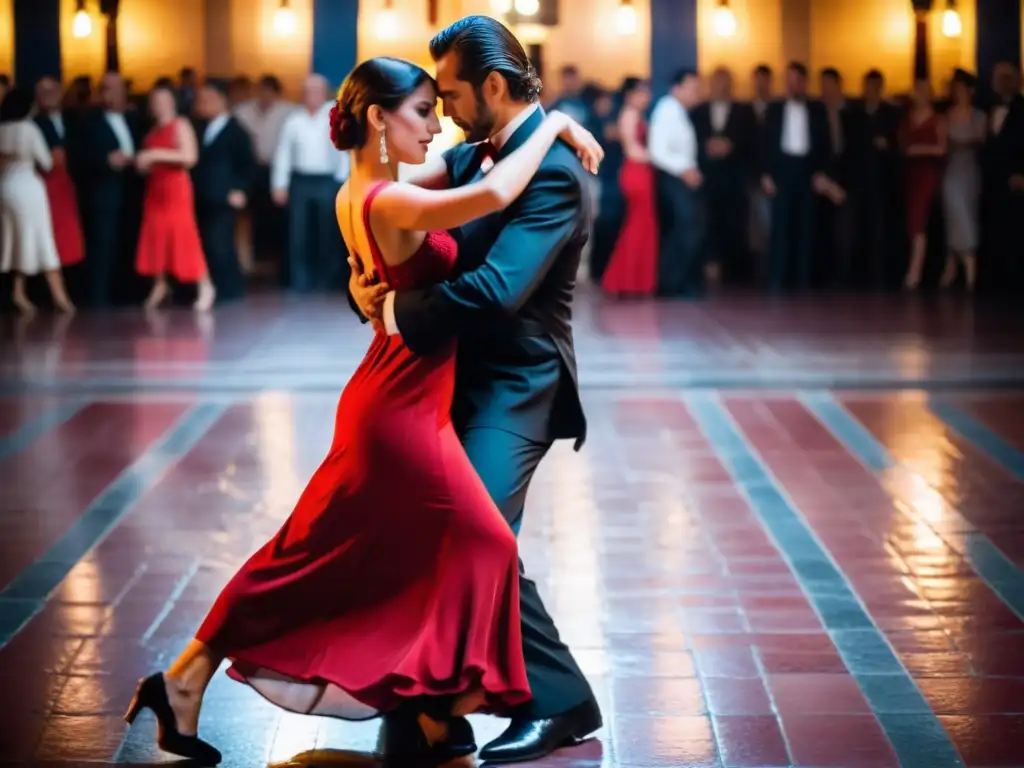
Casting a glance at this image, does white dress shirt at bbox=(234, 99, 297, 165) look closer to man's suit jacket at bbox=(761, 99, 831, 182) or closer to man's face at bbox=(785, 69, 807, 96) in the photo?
man's suit jacket at bbox=(761, 99, 831, 182)

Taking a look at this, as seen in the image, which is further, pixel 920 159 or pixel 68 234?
pixel 920 159

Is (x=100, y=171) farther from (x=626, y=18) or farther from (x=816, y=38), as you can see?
(x=816, y=38)

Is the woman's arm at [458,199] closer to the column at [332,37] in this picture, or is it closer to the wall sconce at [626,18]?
the wall sconce at [626,18]

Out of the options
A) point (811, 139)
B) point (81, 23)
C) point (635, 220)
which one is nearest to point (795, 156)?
point (811, 139)

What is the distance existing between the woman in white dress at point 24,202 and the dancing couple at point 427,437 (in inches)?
378

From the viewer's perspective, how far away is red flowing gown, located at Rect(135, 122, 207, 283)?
44.1 ft

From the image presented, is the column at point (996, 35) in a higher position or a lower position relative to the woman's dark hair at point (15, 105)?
higher

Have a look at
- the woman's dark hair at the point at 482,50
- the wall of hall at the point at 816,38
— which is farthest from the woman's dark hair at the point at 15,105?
the woman's dark hair at the point at 482,50

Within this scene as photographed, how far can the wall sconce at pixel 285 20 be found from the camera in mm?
19234

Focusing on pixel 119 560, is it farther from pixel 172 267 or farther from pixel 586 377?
pixel 172 267

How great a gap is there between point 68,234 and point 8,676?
964 cm

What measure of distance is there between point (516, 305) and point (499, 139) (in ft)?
1.35

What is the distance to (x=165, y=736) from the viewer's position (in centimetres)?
389

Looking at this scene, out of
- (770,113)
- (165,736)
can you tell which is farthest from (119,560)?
(770,113)
